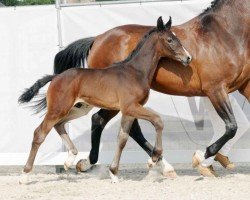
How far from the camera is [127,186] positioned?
654 cm

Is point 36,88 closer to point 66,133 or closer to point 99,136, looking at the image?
point 66,133

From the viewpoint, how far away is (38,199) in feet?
19.2

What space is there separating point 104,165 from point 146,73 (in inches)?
67.2

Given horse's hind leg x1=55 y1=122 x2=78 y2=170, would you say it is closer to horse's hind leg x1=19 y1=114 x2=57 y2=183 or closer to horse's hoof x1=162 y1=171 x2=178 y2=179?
horse's hind leg x1=19 y1=114 x2=57 y2=183

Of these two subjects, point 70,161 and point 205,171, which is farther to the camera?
point 205,171

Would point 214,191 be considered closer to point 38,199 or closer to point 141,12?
point 38,199

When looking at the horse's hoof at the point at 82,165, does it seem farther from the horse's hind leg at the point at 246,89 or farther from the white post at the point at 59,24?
the horse's hind leg at the point at 246,89

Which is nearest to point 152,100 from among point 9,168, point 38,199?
point 9,168

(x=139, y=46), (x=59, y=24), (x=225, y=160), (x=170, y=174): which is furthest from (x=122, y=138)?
A: (x=59, y=24)

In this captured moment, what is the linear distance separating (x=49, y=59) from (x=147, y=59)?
1754 mm

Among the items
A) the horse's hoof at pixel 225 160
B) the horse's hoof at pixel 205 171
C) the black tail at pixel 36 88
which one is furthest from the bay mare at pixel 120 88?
the horse's hoof at pixel 225 160

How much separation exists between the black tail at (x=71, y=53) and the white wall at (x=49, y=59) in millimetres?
322

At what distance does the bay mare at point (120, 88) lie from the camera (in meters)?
6.53

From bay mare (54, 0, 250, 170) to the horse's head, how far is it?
0.32 m
